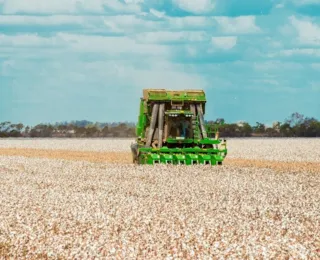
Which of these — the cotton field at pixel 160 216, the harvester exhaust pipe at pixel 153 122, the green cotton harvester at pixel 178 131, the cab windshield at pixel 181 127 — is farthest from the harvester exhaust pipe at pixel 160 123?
the cotton field at pixel 160 216

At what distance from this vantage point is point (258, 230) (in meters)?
13.1

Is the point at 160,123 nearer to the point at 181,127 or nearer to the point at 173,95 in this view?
the point at 181,127

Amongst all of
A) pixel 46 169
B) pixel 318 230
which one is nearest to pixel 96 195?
pixel 318 230

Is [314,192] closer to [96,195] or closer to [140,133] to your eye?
[96,195]

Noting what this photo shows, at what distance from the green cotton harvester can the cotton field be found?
10.3 feet

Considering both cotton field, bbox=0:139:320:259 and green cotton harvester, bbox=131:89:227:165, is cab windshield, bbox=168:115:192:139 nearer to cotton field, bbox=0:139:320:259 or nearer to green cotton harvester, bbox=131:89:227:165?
green cotton harvester, bbox=131:89:227:165

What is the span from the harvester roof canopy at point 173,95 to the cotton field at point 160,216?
4743 millimetres

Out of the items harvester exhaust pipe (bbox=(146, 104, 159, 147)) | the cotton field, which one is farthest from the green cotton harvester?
the cotton field

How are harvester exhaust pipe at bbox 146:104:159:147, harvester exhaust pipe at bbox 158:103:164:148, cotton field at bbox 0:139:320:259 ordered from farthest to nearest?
harvester exhaust pipe at bbox 146:104:159:147 → harvester exhaust pipe at bbox 158:103:164:148 → cotton field at bbox 0:139:320:259

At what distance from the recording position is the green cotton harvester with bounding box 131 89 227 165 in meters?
28.1

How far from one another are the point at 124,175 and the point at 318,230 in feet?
40.0

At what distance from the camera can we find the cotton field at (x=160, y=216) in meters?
11.5

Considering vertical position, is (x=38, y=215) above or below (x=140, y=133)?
below

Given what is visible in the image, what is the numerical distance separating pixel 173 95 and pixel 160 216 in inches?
593
